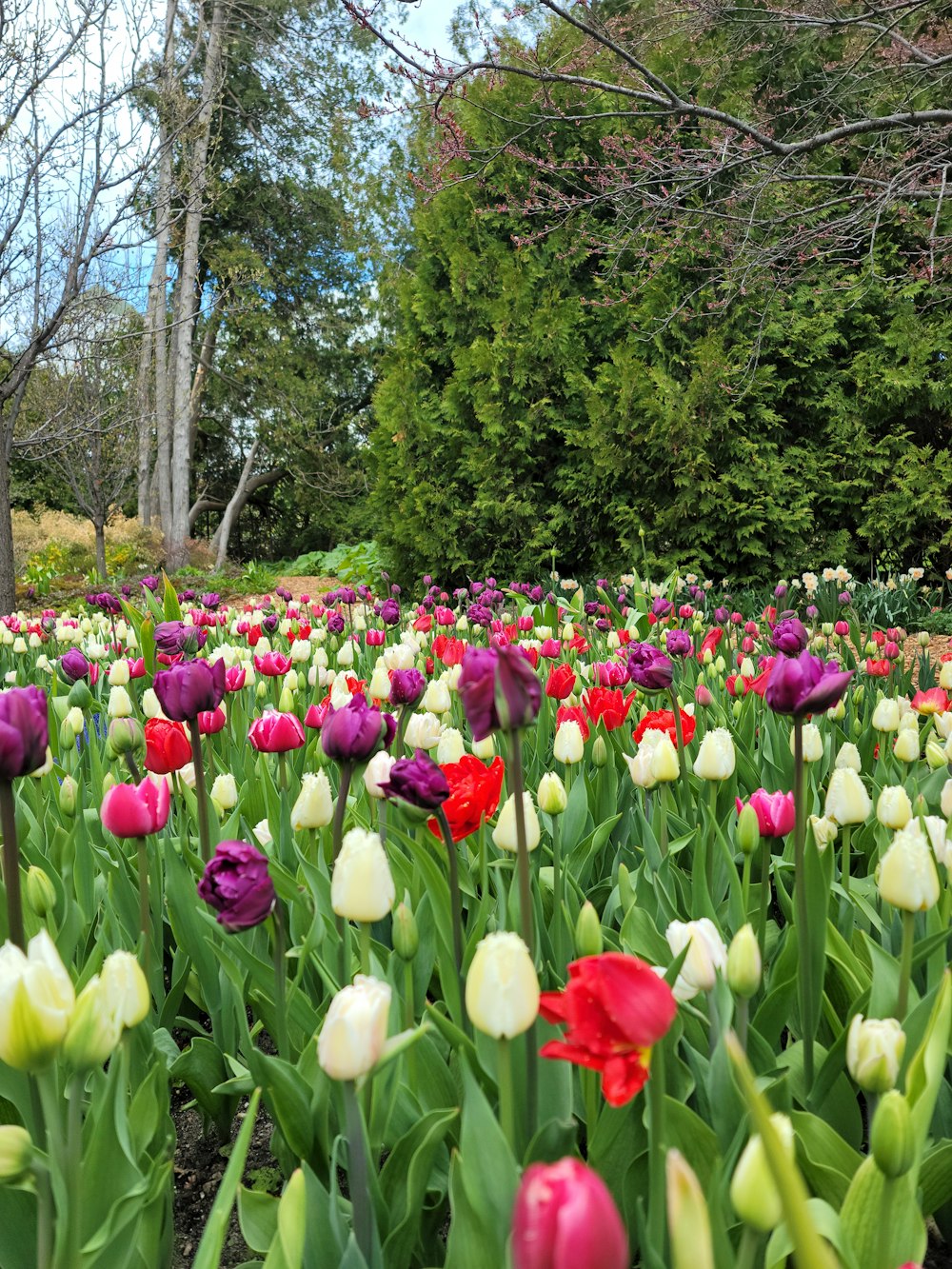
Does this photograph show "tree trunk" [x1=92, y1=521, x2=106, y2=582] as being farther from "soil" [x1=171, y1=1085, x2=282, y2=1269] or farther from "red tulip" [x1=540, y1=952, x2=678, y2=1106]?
"red tulip" [x1=540, y1=952, x2=678, y2=1106]

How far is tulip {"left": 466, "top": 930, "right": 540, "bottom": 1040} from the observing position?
26.8 inches

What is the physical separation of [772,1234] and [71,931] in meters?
0.95

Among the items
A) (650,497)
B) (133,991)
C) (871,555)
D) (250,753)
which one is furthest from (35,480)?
(133,991)

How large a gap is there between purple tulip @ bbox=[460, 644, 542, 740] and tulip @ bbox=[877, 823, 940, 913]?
405 millimetres

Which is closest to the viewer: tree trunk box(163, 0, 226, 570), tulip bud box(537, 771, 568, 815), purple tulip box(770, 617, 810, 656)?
tulip bud box(537, 771, 568, 815)

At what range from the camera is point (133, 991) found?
793 millimetres

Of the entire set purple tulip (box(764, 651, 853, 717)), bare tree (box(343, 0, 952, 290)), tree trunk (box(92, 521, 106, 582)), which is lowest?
purple tulip (box(764, 651, 853, 717))

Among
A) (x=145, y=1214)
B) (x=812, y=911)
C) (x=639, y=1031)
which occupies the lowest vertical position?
(x=145, y=1214)

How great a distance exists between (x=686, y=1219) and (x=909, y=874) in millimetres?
589

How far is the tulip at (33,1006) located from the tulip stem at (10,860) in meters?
0.20

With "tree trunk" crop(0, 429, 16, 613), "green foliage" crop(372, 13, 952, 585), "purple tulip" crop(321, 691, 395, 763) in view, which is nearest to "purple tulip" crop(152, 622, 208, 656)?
"purple tulip" crop(321, 691, 395, 763)

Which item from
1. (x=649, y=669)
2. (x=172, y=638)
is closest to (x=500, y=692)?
(x=649, y=669)

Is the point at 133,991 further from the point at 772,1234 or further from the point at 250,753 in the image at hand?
the point at 250,753

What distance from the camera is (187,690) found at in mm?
1294
